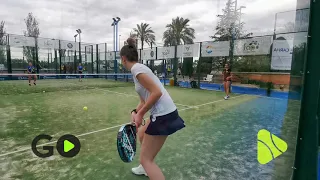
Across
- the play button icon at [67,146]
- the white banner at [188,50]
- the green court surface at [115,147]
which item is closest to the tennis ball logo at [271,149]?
the green court surface at [115,147]

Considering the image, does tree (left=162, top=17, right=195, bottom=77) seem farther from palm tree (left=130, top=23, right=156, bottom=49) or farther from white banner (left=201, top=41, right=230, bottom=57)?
white banner (left=201, top=41, right=230, bottom=57)

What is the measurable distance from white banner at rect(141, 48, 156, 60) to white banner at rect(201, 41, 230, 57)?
4.84 m

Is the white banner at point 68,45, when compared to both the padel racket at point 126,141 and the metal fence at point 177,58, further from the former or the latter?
the padel racket at point 126,141

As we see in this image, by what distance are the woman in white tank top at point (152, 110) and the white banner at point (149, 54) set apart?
1598cm

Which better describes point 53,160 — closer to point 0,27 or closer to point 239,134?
point 239,134

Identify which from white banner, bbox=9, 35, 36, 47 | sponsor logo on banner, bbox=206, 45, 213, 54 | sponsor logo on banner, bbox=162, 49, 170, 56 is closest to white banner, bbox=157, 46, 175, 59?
sponsor logo on banner, bbox=162, 49, 170, 56

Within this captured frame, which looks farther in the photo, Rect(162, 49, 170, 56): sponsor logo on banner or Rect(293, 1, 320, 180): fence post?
Rect(162, 49, 170, 56): sponsor logo on banner

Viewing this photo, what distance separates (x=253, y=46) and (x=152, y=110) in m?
10.8

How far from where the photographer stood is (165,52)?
1689cm

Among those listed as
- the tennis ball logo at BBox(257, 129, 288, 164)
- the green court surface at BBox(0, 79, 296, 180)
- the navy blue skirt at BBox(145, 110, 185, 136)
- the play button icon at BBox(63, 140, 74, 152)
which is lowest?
the play button icon at BBox(63, 140, 74, 152)

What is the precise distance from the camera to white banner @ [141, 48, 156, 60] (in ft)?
59.0

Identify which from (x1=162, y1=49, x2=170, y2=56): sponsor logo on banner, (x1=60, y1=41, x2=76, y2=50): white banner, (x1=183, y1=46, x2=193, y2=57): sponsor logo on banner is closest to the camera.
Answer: (x1=183, y1=46, x2=193, y2=57): sponsor logo on banner

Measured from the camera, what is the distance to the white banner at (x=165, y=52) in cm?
1634

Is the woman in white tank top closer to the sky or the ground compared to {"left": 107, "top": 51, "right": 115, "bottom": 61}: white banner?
closer to the ground
